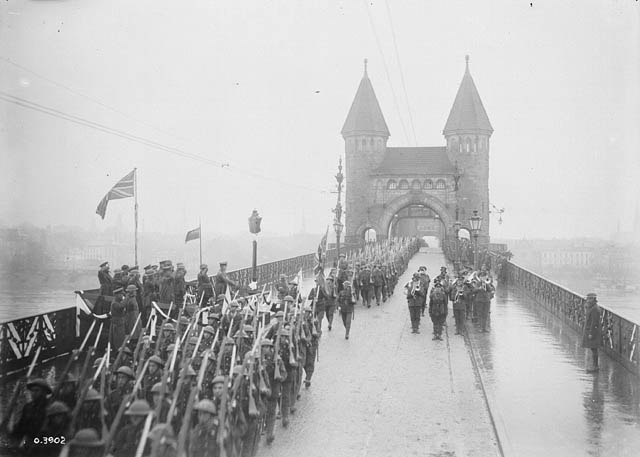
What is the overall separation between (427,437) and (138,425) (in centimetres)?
438

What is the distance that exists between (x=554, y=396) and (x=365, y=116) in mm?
58278

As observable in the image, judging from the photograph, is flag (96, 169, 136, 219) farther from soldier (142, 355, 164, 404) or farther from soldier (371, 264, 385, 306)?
soldier (142, 355, 164, 404)

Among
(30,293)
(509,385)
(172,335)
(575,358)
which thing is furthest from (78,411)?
(30,293)

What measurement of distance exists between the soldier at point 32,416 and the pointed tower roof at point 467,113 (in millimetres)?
62303

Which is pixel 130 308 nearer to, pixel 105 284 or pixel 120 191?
pixel 105 284

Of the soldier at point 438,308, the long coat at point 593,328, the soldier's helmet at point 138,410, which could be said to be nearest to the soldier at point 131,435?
the soldier's helmet at point 138,410

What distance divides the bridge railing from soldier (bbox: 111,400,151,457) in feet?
32.5

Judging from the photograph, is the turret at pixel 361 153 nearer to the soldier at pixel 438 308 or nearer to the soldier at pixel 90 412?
the soldier at pixel 438 308

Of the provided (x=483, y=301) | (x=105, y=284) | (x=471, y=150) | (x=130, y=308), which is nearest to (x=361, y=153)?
(x=471, y=150)

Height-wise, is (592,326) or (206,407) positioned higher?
(206,407)

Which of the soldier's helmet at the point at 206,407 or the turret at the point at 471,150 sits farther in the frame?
the turret at the point at 471,150

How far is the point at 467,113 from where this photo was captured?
64.8 meters

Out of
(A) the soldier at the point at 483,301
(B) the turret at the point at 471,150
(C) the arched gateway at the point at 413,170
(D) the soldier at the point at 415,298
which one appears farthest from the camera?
(B) the turret at the point at 471,150

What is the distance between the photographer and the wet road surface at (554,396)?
837 centimetres
